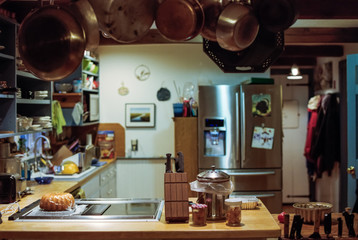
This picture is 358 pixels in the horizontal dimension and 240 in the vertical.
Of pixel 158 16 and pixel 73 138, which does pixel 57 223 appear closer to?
pixel 158 16

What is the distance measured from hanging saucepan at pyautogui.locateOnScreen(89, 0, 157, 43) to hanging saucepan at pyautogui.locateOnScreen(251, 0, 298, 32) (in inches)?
28.1

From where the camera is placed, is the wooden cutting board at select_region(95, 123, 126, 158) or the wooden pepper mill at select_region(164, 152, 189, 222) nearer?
the wooden pepper mill at select_region(164, 152, 189, 222)

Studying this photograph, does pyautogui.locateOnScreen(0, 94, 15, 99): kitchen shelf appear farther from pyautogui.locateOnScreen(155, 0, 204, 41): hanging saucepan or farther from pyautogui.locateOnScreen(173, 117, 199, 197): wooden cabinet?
pyautogui.locateOnScreen(173, 117, 199, 197): wooden cabinet

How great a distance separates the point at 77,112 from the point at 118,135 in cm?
107

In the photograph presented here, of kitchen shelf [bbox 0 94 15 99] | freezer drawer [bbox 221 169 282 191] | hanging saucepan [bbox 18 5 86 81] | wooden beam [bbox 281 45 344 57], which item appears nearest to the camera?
hanging saucepan [bbox 18 5 86 81]

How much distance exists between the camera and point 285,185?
307 inches

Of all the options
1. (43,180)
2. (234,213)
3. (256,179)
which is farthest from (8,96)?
(256,179)

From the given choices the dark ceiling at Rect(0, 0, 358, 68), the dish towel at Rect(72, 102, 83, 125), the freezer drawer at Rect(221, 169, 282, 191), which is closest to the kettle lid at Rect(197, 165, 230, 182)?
the dark ceiling at Rect(0, 0, 358, 68)

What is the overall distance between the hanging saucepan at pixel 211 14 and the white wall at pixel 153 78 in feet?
10.5

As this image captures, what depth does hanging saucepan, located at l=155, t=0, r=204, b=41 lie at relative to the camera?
103 inches

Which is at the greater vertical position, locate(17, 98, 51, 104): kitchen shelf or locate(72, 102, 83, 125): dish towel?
locate(17, 98, 51, 104): kitchen shelf

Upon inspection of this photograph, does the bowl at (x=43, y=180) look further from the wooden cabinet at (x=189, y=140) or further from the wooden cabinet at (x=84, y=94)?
the wooden cabinet at (x=189, y=140)

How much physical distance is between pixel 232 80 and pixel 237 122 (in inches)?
36.7

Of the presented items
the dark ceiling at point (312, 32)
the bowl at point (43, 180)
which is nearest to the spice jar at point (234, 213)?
the dark ceiling at point (312, 32)
